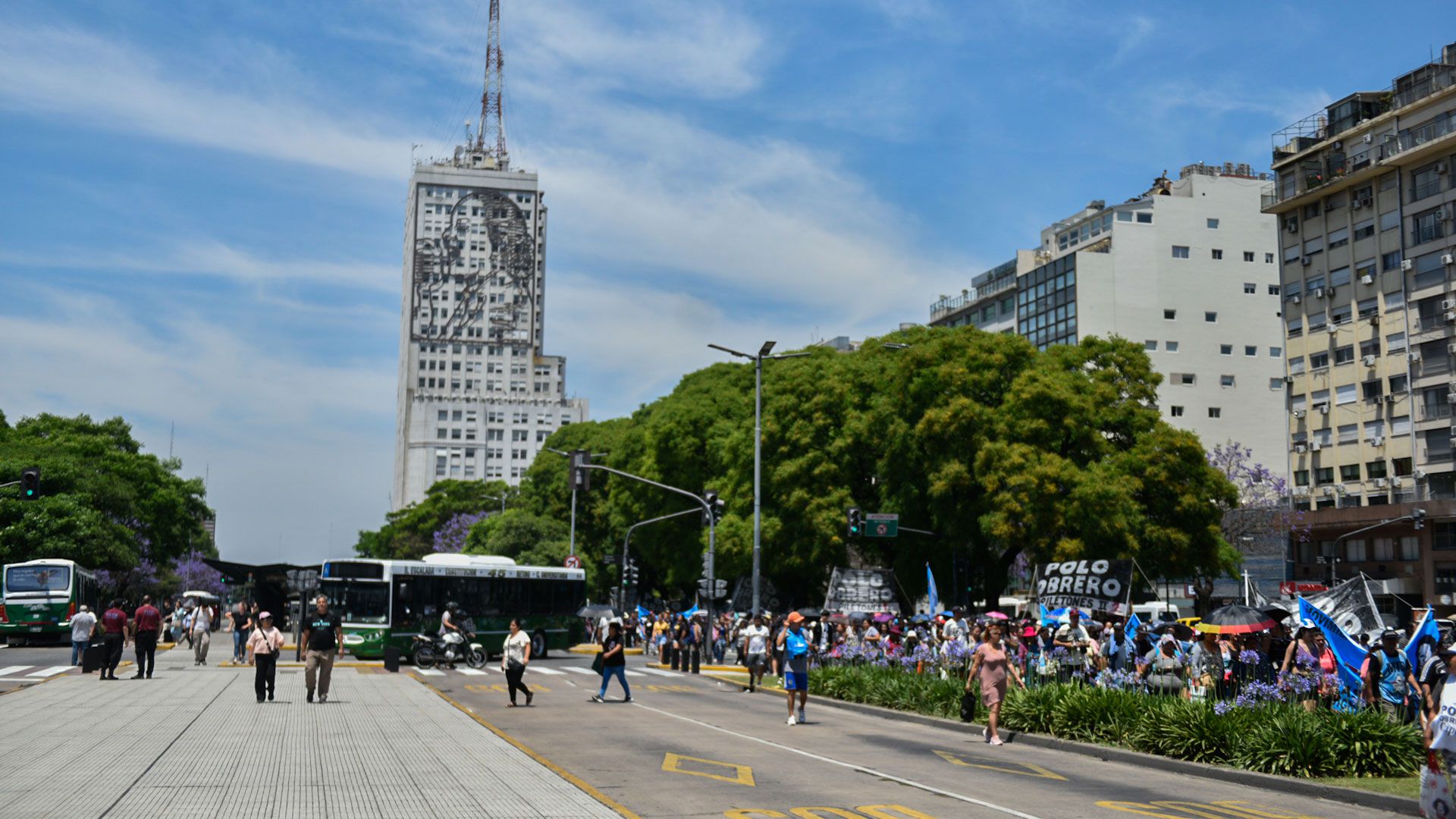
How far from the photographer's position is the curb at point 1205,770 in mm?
12234

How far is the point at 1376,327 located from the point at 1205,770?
185 feet

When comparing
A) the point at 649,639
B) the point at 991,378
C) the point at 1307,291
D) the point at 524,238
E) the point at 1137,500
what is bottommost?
the point at 649,639

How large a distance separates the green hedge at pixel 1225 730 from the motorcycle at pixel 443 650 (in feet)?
55.9

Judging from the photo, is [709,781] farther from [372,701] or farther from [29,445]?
[29,445]

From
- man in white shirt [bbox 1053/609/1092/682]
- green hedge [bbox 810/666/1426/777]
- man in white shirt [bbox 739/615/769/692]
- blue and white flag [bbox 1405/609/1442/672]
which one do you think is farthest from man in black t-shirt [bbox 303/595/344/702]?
blue and white flag [bbox 1405/609/1442/672]

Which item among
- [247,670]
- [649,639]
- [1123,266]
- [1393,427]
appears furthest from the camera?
[1123,266]

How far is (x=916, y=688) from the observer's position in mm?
22172

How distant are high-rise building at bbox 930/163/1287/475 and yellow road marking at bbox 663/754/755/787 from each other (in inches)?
2671

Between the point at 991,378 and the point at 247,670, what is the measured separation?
26229 mm

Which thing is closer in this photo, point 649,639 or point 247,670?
point 247,670

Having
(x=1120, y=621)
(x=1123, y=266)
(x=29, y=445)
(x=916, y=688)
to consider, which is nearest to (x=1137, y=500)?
(x=1120, y=621)

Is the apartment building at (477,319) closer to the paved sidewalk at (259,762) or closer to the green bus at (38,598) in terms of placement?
the green bus at (38,598)

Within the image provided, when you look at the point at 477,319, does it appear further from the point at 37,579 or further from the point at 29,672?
the point at 29,672

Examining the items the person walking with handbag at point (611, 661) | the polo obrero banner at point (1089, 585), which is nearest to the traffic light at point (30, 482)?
the person walking with handbag at point (611, 661)
